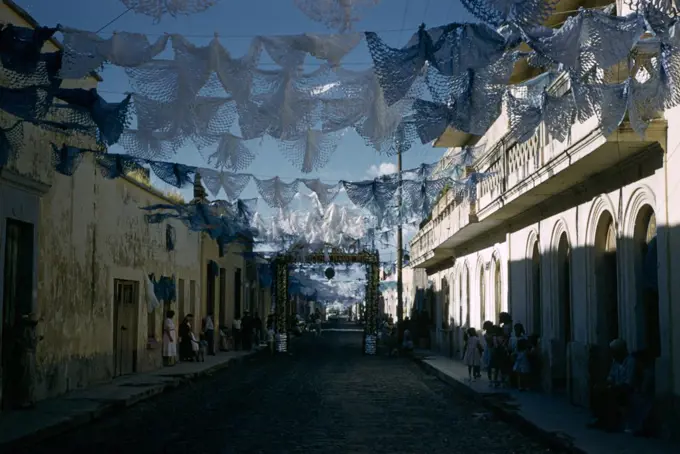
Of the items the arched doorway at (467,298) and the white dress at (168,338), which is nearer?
the white dress at (168,338)

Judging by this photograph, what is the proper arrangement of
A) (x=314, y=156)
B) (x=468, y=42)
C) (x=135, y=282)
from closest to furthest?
1. (x=468, y=42)
2. (x=314, y=156)
3. (x=135, y=282)

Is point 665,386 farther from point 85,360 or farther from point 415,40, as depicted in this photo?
point 85,360

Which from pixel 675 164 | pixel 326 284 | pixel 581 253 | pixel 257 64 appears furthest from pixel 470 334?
pixel 326 284

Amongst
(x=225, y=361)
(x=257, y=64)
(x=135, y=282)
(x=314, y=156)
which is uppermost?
(x=257, y=64)

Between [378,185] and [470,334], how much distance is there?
275 inches

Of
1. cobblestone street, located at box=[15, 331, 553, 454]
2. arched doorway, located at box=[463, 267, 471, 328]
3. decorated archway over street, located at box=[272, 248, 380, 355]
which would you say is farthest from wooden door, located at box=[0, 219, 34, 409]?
decorated archway over street, located at box=[272, 248, 380, 355]

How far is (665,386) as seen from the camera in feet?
37.3

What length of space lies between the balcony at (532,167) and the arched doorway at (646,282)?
3.46ft

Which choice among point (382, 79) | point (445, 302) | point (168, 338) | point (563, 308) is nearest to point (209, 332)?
point (168, 338)

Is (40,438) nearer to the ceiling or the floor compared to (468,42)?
nearer to the floor

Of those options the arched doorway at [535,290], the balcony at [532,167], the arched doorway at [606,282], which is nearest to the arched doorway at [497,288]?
the balcony at [532,167]

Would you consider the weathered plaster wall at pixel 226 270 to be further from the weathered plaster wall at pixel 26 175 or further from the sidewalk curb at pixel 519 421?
the weathered plaster wall at pixel 26 175

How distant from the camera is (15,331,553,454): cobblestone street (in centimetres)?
1149

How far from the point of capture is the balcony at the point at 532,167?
1216 centimetres
